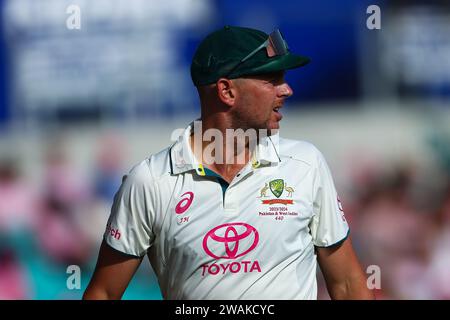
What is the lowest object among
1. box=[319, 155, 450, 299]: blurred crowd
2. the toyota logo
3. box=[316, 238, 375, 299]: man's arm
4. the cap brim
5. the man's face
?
box=[319, 155, 450, 299]: blurred crowd

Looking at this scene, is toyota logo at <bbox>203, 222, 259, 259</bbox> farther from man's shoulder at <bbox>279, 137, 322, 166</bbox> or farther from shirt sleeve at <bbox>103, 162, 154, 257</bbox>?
man's shoulder at <bbox>279, 137, 322, 166</bbox>

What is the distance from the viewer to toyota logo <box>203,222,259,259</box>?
9.86ft

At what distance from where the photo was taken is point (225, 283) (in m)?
3.01

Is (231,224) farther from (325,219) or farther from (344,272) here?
(344,272)

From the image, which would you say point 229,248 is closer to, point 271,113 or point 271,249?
point 271,249

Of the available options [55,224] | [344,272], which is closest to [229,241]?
[344,272]

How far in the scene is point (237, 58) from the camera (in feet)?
10.1

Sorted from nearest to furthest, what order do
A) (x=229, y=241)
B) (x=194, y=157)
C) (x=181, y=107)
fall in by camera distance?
(x=229, y=241) < (x=194, y=157) < (x=181, y=107)

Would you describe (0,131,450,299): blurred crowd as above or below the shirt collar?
below

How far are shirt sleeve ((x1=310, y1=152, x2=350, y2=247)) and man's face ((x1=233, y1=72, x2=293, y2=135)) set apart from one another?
27cm

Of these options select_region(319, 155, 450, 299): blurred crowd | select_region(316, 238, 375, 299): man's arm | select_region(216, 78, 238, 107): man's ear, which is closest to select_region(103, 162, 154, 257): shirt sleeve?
select_region(216, 78, 238, 107): man's ear

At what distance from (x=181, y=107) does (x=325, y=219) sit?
2863mm

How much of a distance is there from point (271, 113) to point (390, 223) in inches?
110
